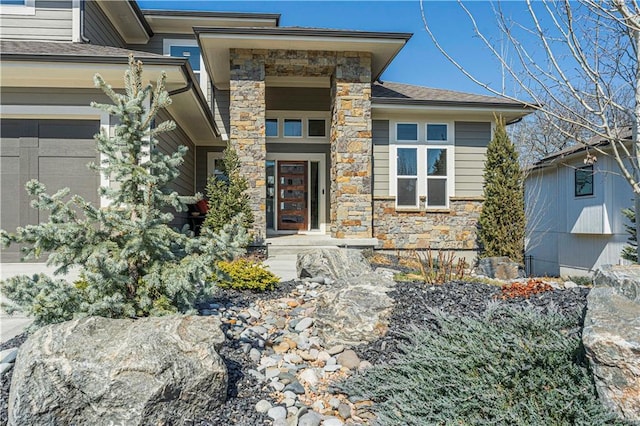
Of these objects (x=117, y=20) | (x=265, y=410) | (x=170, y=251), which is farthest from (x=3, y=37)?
(x=265, y=410)

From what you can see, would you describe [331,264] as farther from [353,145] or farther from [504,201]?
[504,201]

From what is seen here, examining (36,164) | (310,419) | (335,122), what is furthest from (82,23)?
(310,419)

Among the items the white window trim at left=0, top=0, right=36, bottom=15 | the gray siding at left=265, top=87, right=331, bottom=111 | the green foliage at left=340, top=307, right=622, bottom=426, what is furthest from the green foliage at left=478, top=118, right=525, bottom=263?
the white window trim at left=0, top=0, right=36, bottom=15

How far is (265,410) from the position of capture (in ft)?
8.54

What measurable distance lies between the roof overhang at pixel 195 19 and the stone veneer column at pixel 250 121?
358 centimetres

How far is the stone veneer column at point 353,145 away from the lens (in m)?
8.94

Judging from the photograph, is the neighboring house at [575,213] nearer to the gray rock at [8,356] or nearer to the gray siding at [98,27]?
the gray rock at [8,356]

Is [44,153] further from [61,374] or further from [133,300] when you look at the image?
[61,374]

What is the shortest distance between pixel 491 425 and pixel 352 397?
3.11 feet

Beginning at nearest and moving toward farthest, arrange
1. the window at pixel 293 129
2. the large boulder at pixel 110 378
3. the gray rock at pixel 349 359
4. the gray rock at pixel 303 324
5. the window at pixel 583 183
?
the large boulder at pixel 110 378 → the gray rock at pixel 349 359 → the gray rock at pixel 303 324 → the window at pixel 583 183 → the window at pixel 293 129

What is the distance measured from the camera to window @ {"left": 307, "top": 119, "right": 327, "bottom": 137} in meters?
11.0

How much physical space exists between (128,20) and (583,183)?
12702mm

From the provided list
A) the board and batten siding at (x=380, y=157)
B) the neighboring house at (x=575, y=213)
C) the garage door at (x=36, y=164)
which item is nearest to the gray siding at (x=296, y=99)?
the board and batten siding at (x=380, y=157)

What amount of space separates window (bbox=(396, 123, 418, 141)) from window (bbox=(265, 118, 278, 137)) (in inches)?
128
